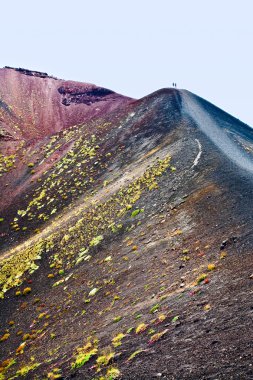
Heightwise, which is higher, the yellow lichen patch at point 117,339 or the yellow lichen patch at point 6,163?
the yellow lichen patch at point 6,163

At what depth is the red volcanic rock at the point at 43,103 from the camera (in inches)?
2496

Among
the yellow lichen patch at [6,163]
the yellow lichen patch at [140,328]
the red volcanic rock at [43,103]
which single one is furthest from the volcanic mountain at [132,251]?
the red volcanic rock at [43,103]

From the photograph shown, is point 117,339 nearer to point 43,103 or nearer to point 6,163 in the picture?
point 6,163

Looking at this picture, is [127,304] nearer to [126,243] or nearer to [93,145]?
[126,243]

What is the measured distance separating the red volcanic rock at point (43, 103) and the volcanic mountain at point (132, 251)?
8.92 meters

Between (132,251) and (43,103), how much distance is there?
55.6 metres

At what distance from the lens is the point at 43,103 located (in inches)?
2835

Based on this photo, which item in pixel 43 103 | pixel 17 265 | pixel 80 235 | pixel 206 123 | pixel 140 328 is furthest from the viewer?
pixel 43 103

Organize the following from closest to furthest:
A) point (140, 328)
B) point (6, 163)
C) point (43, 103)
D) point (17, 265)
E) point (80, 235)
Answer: point (140, 328)
point (80, 235)
point (17, 265)
point (6, 163)
point (43, 103)

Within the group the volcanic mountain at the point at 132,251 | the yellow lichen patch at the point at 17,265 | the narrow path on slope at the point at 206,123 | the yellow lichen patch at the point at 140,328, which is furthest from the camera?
the narrow path on slope at the point at 206,123

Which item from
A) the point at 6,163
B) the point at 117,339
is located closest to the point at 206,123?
the point at 6,163

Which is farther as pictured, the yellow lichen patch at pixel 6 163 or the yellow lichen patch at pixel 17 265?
the yellow lichen patch at pixel 6 163

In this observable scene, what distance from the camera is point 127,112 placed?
2223 inches

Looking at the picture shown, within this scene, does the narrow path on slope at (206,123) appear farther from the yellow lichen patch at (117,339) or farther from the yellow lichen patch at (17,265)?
the yellow lichen patch at (117,339)
